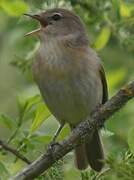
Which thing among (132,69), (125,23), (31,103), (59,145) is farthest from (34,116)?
(132,69)

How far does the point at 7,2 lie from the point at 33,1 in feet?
1.19

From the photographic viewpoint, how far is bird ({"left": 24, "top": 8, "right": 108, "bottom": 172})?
422cm

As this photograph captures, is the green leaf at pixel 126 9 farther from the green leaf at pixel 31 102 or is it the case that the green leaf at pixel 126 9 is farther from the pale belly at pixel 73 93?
the green leaf at pixel 31 102

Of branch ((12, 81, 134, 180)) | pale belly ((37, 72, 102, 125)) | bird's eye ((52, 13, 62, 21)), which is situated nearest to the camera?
branch ((12, 81, 134, 180))

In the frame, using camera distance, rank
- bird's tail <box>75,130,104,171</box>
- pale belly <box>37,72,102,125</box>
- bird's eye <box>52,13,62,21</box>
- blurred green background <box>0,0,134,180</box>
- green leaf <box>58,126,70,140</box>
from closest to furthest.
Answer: blurred green background <box>0,0,134,180</box>, green leaf <box>58,126,70,140</box>, bird's tail <box>75,130,104,171</box>, pale belly <box>37,72,102,125</box>, bird's eye <box>52,13,62,21</box>

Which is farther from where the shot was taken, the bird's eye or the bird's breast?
the bird's eye

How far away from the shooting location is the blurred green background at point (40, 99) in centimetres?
Answer: 286

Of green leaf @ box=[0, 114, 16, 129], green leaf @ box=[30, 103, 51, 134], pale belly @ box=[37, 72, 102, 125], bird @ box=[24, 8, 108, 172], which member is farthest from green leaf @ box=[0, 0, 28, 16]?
green leaf @ box=[0, 114, 16, 129]

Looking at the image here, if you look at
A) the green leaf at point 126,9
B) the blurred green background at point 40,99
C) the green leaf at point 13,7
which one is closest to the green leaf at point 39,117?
the blurred green background at point 40,99

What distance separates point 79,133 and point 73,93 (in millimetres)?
1423

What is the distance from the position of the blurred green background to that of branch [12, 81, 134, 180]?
0.07 meters

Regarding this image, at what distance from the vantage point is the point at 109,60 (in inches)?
255

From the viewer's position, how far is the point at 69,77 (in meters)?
4.21

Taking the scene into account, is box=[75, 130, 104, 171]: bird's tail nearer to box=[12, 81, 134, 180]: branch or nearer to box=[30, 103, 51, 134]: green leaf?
box=[30, 103, 51, 134]: green leaf
